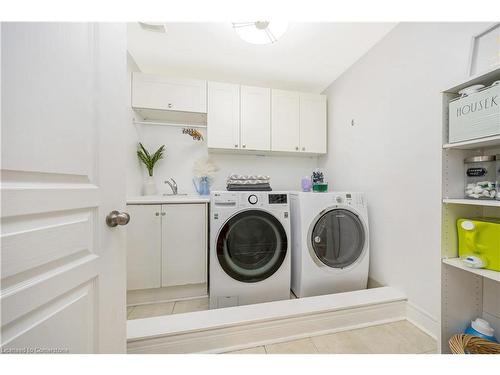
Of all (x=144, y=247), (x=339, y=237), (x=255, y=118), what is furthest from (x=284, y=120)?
(x=144, y=247)

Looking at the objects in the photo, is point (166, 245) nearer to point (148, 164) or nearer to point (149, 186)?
point (149, 186)

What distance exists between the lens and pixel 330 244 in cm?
169

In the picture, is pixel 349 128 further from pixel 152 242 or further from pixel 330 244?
pixel 152 242

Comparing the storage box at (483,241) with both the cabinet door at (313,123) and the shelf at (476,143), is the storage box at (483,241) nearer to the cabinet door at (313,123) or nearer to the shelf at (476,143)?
the shelf at (476,143)

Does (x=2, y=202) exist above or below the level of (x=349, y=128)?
below

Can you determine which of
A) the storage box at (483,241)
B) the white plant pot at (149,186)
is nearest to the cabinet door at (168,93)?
the white plant pot at (149,186)

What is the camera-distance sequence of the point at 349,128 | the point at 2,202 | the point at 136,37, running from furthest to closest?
the point at 349,128 < the point at 136,37 < the point at 2,202

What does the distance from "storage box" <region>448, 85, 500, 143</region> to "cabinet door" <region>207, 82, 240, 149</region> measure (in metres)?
1.67

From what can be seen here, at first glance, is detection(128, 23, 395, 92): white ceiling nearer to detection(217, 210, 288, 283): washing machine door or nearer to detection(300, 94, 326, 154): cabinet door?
detection(300, 94, 326, 154): cabinet door

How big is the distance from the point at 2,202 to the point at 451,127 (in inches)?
67.0

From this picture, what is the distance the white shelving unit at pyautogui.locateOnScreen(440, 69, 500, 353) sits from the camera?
99cm
